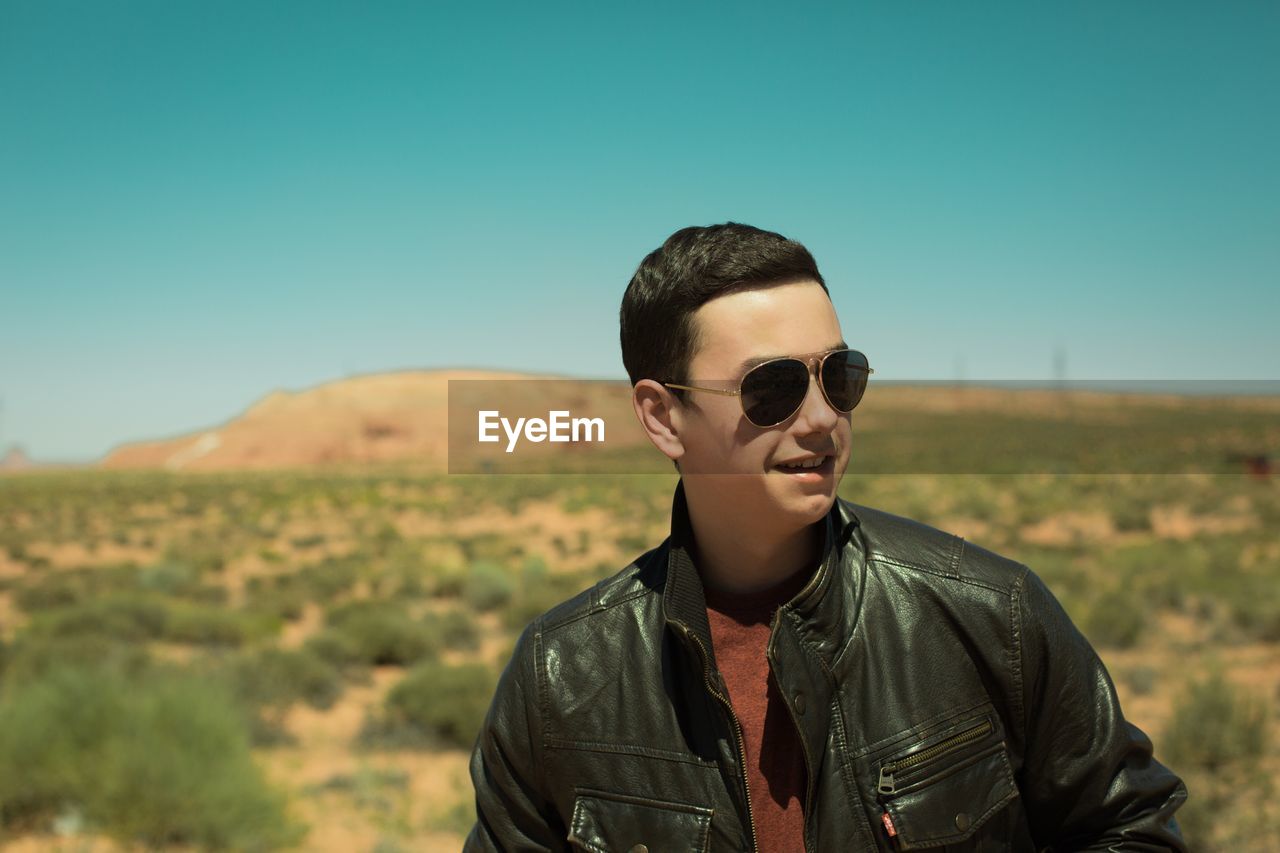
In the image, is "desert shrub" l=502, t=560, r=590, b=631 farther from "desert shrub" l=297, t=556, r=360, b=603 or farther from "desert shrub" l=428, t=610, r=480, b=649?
"desert shrub" l=297, t=556, r=360, b=603

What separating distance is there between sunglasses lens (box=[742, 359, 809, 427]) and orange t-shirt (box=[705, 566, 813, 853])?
1.22ft

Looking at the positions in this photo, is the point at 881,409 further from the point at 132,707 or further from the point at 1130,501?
the point at 132,707

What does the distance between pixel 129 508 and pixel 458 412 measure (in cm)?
4205

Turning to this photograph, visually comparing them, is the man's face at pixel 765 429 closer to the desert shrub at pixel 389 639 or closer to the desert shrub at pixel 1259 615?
the desert shrub at pixel 389 639

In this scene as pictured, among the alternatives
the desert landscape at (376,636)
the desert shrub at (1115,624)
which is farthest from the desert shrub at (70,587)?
the desert shrub at (1115,624)

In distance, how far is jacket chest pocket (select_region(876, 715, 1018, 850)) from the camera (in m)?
1.67

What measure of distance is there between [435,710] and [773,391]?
26.8ft

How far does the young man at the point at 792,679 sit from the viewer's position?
172 cm

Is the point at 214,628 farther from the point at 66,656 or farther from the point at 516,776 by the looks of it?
the point at 516,776

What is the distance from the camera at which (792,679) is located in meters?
1.74

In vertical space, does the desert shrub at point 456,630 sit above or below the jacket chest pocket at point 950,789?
below

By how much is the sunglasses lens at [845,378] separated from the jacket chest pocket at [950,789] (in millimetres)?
615

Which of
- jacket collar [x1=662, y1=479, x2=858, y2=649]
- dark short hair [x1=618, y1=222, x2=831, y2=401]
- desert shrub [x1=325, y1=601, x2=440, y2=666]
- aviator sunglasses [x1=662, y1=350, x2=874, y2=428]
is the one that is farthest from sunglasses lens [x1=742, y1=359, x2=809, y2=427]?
desert shrub [x1=325, y1=601, x2=440, y2=666]

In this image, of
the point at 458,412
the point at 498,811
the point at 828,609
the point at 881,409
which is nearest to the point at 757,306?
the point at 828,609
